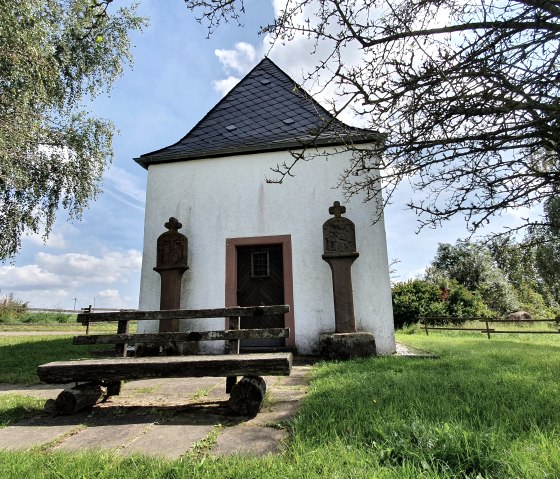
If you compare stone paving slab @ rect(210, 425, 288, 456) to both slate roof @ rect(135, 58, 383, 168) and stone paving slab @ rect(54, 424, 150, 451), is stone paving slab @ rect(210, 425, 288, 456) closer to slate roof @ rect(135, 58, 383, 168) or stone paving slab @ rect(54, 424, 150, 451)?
stone paving slab @ rect(54, 424, 150, 451)

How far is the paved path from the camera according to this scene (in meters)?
2.28

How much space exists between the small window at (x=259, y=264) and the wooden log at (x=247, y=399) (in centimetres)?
458

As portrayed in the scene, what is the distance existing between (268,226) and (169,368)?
179 inches

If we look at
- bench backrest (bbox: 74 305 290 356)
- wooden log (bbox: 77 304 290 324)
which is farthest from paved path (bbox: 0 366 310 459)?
wooden log (bbox: 77 304 290 324)

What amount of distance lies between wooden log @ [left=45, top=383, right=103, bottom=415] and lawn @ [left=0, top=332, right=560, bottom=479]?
494 mm

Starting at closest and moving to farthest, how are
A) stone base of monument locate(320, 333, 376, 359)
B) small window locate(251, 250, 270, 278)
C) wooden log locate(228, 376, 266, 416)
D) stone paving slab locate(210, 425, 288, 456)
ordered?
stone paving slab locate(210, 425, 288, 456) → wooden log locate(228, 376, 266, 416) → stone base of monument locate(320, 333, 376, 359) → small window locate(251, 250, 270, 278)

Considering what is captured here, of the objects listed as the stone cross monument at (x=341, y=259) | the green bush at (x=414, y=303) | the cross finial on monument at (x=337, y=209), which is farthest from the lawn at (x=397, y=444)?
the green bush at (x=414, y=303)

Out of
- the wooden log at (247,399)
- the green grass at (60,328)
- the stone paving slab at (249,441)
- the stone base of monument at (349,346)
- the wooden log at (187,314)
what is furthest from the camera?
the green grass at (60,328)

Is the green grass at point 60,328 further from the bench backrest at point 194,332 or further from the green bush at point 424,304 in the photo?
the bench backrest at point 194,332

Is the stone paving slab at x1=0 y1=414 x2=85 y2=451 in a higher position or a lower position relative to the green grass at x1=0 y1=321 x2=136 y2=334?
lower

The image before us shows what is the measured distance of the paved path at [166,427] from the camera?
7.49 feet

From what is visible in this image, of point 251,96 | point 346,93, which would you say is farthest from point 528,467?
point 251,96

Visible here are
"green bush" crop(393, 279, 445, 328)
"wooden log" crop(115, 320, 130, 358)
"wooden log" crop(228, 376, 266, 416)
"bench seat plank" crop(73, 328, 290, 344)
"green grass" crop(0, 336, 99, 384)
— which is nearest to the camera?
"wooden log" crop(228, 376, 266, 416)

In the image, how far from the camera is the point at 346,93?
3129 millimetres
